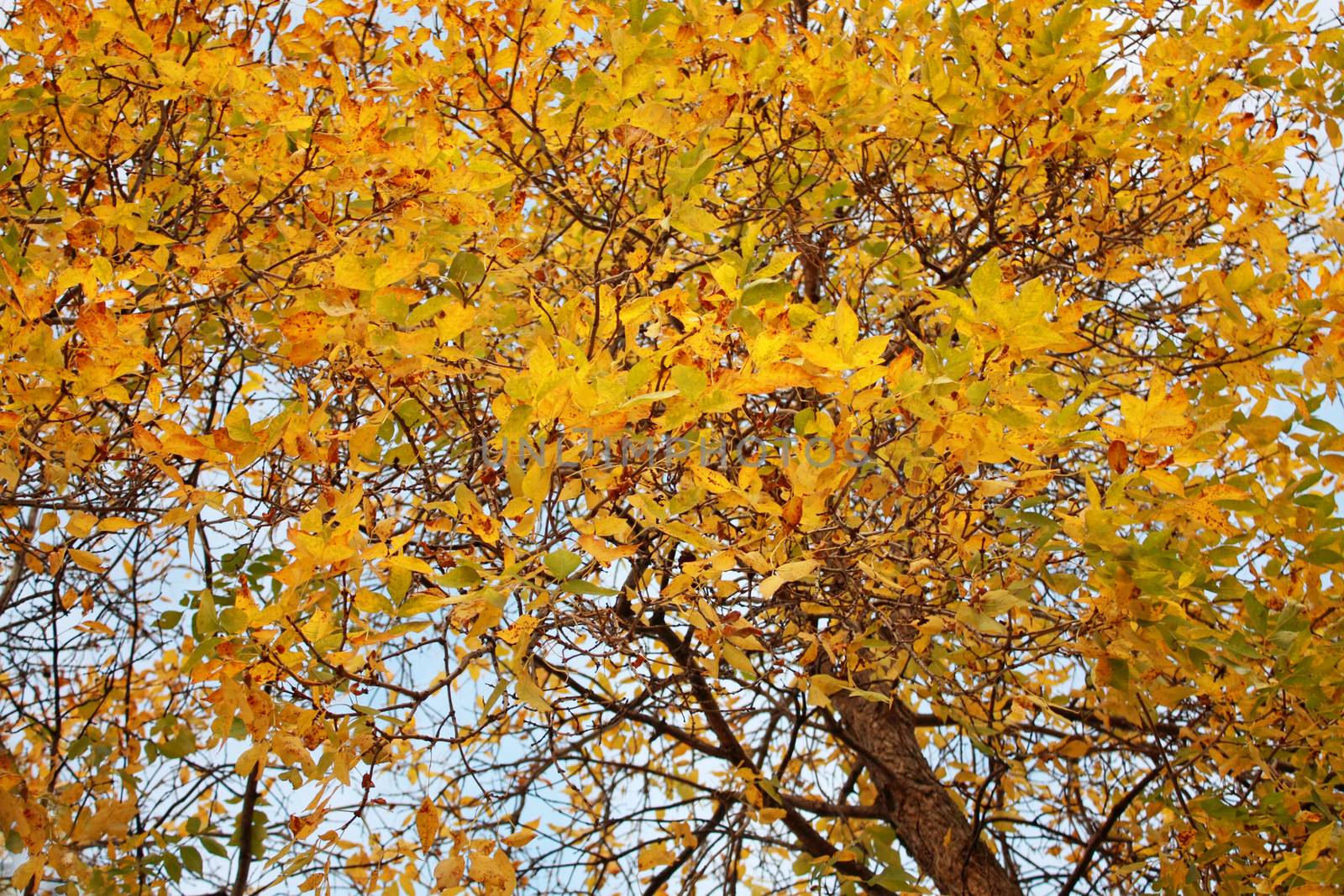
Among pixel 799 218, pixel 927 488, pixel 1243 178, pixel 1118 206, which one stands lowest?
pixel 927 488

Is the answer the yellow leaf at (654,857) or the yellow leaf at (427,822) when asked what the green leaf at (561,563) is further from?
the yellow leaf at (654,857)

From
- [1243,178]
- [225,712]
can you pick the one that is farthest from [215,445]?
[1243,178]

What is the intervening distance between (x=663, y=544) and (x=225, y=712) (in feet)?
2.91

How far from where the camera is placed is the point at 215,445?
1.72 m

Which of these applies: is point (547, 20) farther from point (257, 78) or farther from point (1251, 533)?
point (1251, 533)

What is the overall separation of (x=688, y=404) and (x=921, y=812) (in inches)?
91.7

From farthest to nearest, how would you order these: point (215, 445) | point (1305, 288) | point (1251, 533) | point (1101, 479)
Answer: point (1101, 479), point (1305, 288), point (1251, 533), point (215, 445)

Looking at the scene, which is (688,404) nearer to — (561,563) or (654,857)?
(561,563)

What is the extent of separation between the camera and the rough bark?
316cm

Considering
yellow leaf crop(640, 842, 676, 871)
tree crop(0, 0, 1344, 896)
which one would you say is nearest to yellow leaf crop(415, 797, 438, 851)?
tree crop(0, 0, 1344, 896)

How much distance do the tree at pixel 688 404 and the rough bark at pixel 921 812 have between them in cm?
2

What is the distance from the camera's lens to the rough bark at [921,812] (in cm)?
316

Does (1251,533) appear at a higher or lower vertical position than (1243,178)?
lower

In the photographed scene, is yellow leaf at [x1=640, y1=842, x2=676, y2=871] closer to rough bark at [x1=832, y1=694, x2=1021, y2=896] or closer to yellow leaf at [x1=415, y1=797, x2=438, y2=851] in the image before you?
rough bark at [x1=832, y1=694, x2=1021, y2=896]
